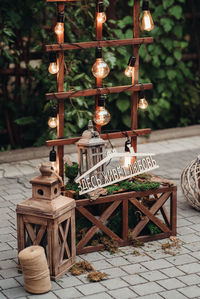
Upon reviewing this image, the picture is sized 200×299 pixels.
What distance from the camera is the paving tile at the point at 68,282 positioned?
562cm

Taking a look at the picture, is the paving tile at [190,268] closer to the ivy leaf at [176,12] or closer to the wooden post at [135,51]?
the wooden post at [135,51]

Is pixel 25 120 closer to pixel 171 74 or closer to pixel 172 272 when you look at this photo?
pixel 171 74

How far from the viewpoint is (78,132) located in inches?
408

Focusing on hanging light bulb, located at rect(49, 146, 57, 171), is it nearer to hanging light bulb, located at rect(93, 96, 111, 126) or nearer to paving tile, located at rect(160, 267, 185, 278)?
hanging light bulb, located at rect(93, 96, 111, 126)

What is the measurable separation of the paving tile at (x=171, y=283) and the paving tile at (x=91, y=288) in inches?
21.3

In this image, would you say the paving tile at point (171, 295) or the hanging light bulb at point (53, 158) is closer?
the paving tile at point (171, 295)

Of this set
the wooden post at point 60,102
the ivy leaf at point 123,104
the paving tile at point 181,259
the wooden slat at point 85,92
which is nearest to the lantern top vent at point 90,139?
the wooden post at point 60,102

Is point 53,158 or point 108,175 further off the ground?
point 53,158

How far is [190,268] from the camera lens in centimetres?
597

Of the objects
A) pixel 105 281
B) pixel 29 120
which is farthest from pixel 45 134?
pixel 105 281

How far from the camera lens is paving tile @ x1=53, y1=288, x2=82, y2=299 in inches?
213

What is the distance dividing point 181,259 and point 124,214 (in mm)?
727

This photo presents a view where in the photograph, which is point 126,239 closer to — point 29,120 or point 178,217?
point 178,217

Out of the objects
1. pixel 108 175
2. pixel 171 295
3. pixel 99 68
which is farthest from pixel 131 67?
pixel 171 295
